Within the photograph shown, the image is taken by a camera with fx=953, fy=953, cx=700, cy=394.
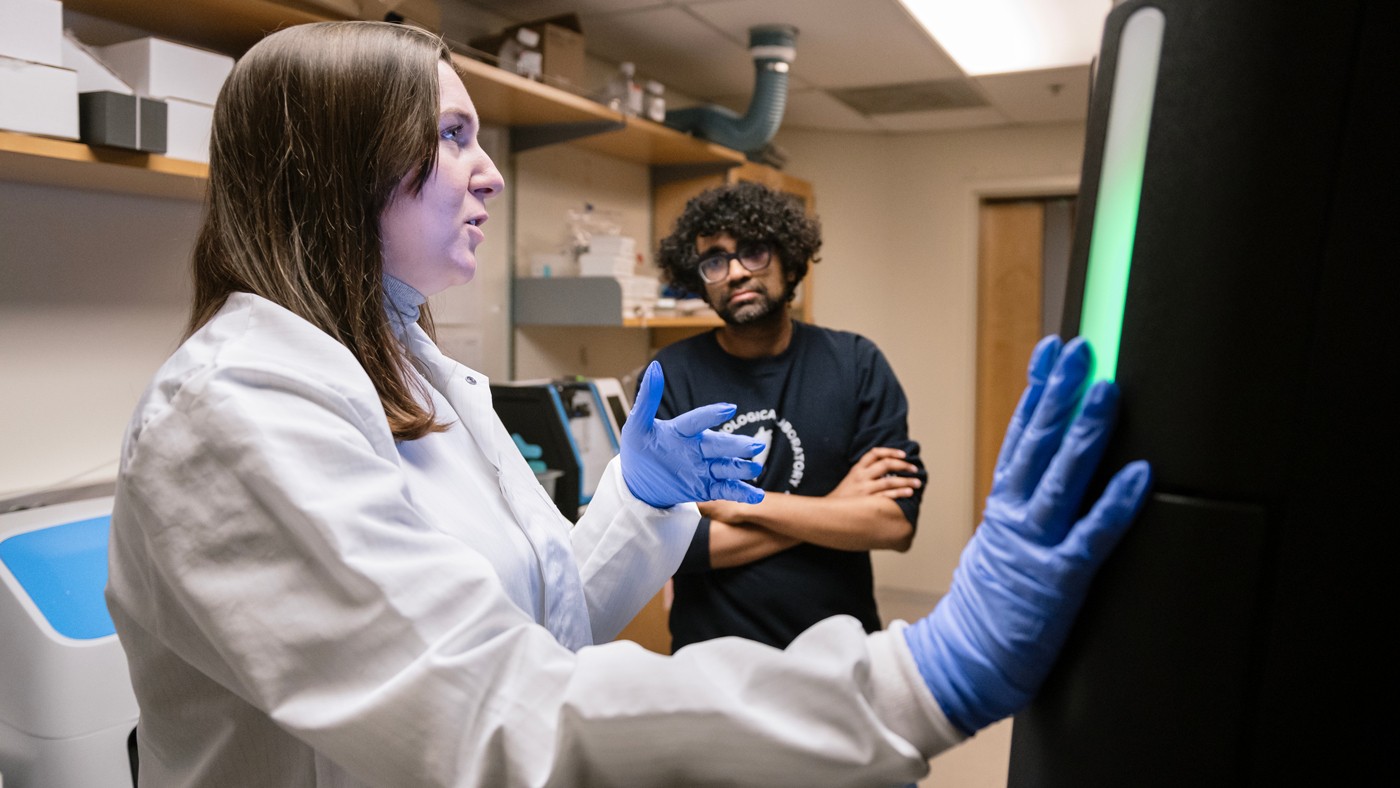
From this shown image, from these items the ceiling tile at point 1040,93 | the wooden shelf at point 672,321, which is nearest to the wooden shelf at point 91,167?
the wooden shelf at point 672,321

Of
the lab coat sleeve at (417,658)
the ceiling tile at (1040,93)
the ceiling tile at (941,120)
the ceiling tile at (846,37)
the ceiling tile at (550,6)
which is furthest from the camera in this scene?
the ceiling tile at (941,120)

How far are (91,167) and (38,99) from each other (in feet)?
0.54

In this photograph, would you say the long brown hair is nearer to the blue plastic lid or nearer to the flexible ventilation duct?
the blue plastic lid

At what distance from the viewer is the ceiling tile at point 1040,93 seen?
12.2 feet

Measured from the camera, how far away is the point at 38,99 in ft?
4.75

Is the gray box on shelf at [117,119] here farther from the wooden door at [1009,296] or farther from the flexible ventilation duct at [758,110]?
the wooden door at [1009,296]

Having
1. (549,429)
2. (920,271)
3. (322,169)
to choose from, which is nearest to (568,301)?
(549,429)

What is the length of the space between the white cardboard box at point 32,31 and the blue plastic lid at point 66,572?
2.43ft

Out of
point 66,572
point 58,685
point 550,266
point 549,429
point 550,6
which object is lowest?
point 58,685

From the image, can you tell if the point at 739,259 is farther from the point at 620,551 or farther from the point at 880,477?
the point at 620,551

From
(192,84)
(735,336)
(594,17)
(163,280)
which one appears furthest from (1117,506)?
(594,17)

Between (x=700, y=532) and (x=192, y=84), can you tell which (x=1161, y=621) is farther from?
(x=192, y=84)

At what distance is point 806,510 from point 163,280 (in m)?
1.47

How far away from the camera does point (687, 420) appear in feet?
4.10
